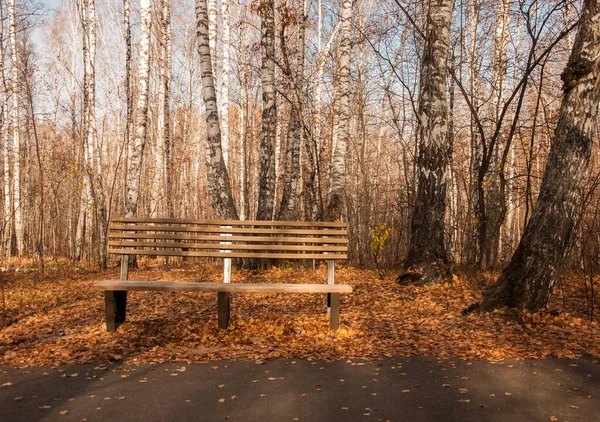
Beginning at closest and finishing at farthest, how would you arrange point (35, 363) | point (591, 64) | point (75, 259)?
point (35, 363), point (591, 64), point (75, 259)

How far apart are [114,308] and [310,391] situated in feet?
8.92

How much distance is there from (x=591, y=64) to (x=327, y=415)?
421 centimetres

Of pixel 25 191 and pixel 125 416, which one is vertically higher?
pixel 25 191

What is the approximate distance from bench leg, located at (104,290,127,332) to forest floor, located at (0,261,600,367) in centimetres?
9

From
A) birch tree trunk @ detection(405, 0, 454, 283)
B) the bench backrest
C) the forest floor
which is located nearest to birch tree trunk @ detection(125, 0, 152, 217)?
the forest floor

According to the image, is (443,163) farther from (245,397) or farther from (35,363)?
(35,363)

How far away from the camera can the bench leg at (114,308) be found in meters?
5.49

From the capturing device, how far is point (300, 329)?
5.50 meters

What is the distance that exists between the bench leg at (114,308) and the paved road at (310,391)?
105 centimetres

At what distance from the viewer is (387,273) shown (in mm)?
9109

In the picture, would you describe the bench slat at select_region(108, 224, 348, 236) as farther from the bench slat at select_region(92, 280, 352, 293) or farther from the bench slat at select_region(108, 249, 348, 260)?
the bench slat at select_region(92, 280, 352, 293)

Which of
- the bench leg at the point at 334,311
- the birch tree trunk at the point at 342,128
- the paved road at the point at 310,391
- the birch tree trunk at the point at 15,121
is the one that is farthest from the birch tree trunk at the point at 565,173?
the birch tree trunk at the point at 15,121

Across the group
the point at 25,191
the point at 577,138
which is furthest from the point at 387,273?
the point at 25,191

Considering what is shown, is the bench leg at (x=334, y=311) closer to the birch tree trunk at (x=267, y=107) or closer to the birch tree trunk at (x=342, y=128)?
the birch tree trunk at (x=342, y=128)
